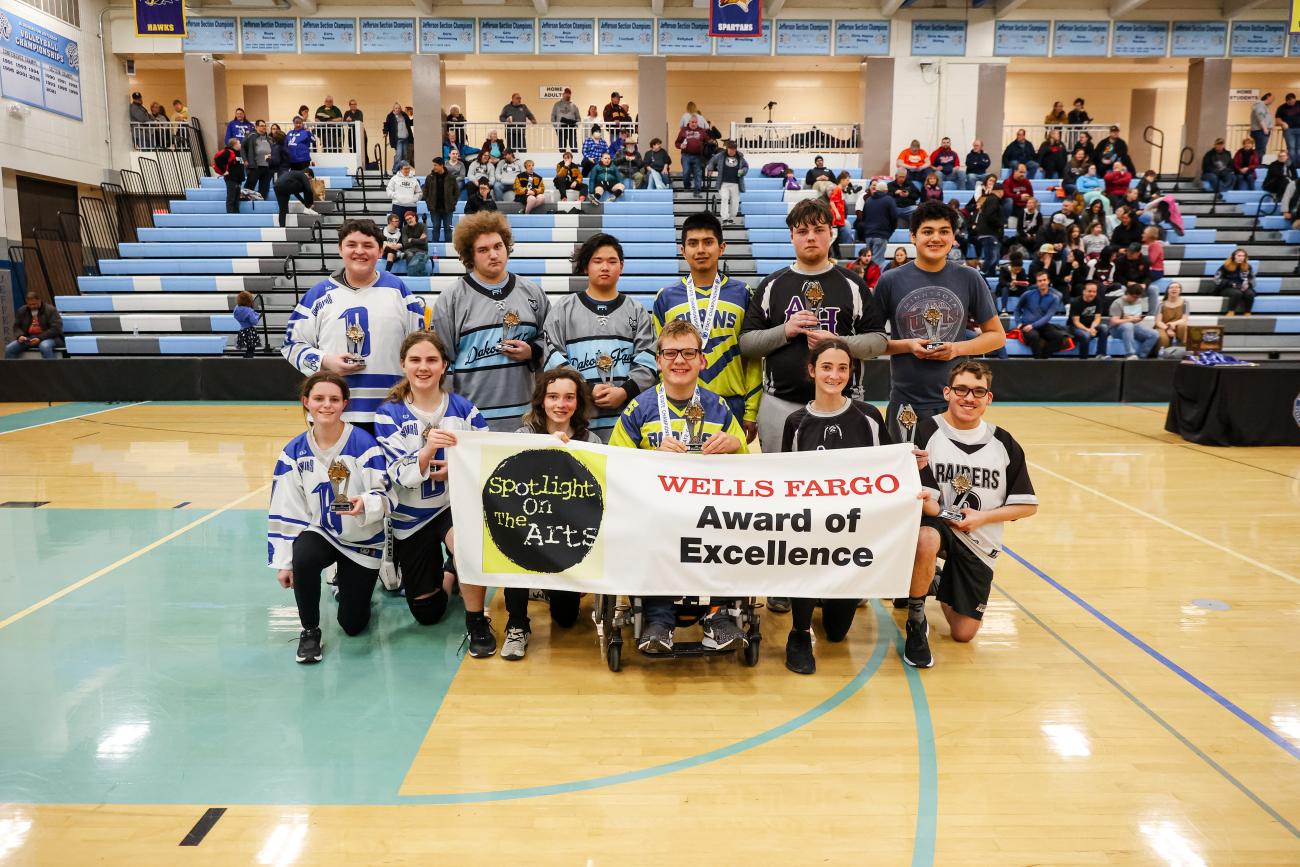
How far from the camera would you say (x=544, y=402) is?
153 inches

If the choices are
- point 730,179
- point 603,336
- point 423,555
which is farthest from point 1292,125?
point 423,555

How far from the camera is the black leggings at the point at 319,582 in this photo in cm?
385

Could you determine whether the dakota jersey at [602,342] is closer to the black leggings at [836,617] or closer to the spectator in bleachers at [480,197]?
the black leggings at [836,617]

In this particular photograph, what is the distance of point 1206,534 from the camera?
5.95 metres

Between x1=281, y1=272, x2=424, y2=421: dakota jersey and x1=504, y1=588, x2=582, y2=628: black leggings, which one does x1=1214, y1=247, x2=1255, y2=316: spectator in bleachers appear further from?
x1=281, y1=272, x2=424, y2=421: dakota jersey

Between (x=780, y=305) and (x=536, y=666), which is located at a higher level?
(x=780, y=305)

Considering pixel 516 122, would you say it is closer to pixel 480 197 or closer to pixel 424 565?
pixel 480 197

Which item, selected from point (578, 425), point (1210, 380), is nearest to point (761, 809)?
point (578, 425)

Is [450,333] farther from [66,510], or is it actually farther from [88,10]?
[88,10]

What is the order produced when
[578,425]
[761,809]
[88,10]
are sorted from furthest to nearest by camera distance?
[88,10], [578,425], [761,809]

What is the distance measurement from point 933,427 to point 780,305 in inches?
36.4

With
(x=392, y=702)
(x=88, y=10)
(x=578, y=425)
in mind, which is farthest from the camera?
(x=88, y=10)

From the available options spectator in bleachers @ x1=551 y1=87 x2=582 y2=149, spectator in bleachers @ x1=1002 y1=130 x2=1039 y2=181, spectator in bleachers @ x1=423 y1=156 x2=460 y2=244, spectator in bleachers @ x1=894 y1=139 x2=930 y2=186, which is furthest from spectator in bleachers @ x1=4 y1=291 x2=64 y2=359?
spectator in bleachers @ x1=1002 y1=130 x2=1039 y2=181

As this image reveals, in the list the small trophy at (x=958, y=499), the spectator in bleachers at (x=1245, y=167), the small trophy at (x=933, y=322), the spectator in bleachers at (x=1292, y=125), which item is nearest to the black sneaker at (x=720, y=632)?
the small trophy at (x=958, y=499)
